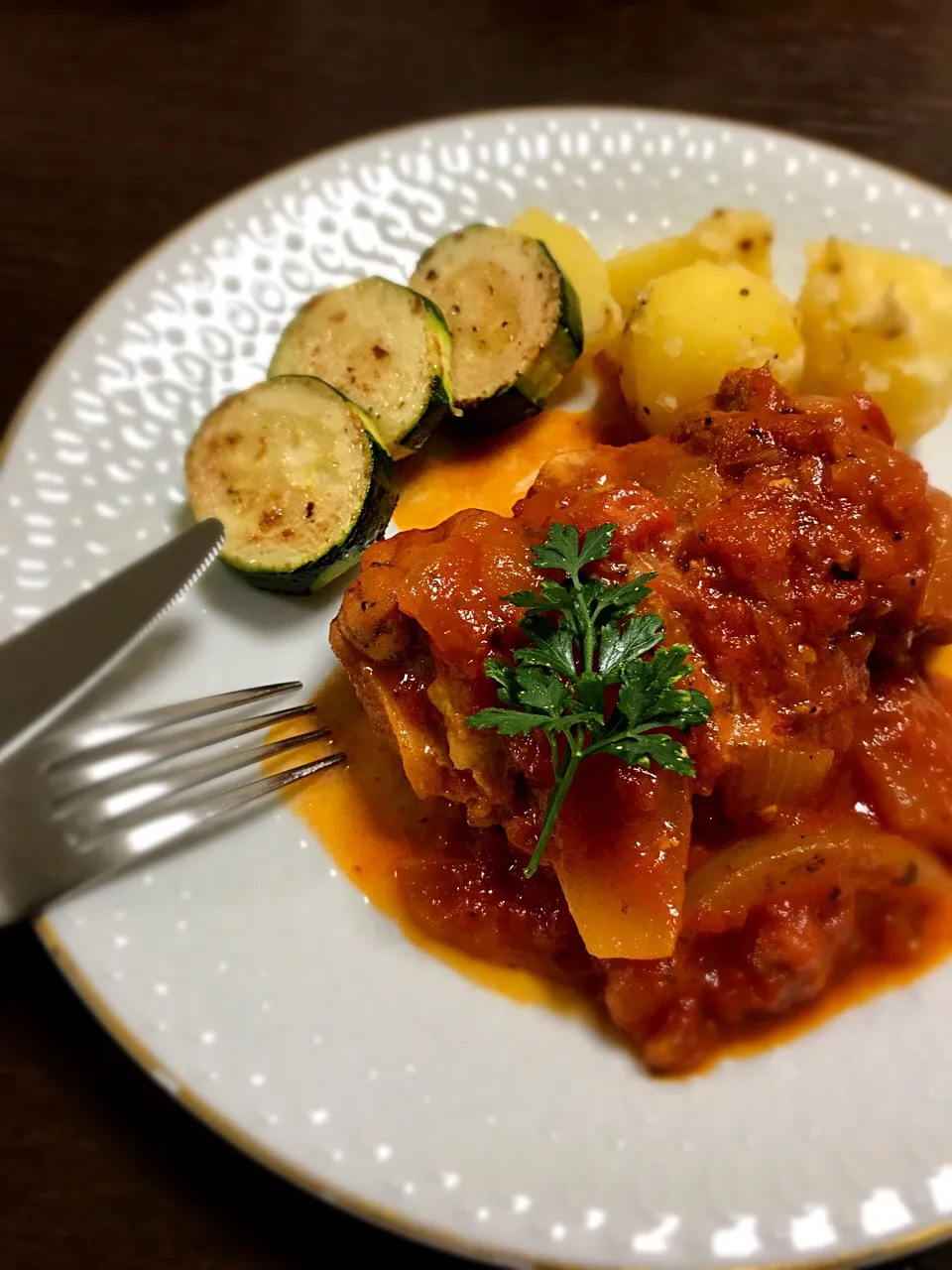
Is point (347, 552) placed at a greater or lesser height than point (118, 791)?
greater

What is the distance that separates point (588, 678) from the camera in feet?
7.72

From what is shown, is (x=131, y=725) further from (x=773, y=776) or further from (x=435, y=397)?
(x=773, y=776)

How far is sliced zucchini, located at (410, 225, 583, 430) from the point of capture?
11.3 feet

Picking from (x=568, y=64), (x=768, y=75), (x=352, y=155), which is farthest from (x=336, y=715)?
(x=768, y=75)

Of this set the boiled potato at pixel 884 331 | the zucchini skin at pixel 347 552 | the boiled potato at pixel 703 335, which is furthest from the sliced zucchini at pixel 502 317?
the boiled potato at pixel 884 331

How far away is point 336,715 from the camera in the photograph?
3133mm

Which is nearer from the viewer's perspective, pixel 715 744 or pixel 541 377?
pixel 715 744

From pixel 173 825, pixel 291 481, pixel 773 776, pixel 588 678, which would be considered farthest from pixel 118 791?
pixel 773 776

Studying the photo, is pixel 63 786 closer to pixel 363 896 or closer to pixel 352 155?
pixel 363 896

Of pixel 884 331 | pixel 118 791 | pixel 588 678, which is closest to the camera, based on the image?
pixel 588 678

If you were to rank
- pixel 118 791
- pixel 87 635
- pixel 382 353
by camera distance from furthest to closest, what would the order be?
pixel 382 353, pixel 87 635, pixel 118 791

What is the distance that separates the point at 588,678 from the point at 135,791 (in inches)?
53.6

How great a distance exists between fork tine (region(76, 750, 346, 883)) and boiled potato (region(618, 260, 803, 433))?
5.92 feet

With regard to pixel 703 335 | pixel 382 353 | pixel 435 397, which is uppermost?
pixel 703 335
